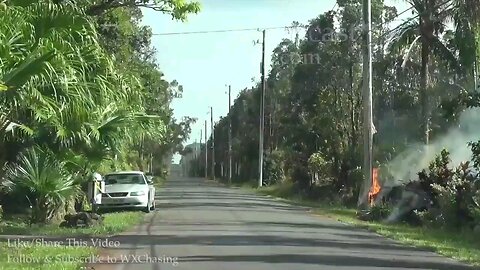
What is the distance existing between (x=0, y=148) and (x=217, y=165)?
10794cm

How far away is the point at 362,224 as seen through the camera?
24.8 metres

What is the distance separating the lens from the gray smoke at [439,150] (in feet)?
99.6

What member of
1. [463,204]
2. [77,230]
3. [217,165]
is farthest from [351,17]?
[217,165]

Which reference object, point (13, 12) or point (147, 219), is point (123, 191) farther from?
point (13, 12)

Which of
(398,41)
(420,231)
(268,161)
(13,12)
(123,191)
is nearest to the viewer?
(13,12)

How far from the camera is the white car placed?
27.0m

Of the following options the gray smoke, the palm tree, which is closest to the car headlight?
the gray smoke

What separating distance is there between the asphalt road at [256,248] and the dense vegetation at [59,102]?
94.1 inches

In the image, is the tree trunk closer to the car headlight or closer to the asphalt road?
the asphalt road

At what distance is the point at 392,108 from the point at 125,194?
1863 cm

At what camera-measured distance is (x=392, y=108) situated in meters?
40.9

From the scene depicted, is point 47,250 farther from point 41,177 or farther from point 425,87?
point 425,87

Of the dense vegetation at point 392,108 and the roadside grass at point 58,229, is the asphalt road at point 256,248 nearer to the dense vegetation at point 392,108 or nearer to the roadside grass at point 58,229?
the roadside grass at point 58,229

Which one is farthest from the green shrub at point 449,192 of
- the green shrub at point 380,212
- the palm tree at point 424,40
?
the palm tree at point 424,40
